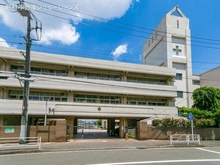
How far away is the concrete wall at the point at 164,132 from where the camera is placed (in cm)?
2067

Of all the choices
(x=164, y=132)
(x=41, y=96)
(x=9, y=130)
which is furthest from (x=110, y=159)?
(x=41, y=96)

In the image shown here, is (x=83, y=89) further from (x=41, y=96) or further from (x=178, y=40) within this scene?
(x=178, y=40)

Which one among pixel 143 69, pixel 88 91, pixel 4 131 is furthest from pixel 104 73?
pixel 4 131

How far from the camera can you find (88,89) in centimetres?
2388

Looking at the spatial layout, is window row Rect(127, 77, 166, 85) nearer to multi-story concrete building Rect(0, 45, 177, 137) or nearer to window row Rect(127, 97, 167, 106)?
multi-story concrete building Rect(0, 45, 177, 137)

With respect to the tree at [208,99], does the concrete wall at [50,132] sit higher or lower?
lower

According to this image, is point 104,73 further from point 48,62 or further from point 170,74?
point 170,74

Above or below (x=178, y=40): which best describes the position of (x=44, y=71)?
below

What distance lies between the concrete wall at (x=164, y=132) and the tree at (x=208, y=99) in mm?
3856

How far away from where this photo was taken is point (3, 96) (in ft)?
72.0

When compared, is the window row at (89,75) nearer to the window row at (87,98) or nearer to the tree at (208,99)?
the window row at (87,98)

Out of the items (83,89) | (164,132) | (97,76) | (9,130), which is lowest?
(164,132)

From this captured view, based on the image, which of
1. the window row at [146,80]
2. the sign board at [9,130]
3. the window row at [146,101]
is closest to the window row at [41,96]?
the sign board at [9,130]

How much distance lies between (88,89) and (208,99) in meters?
15.8
